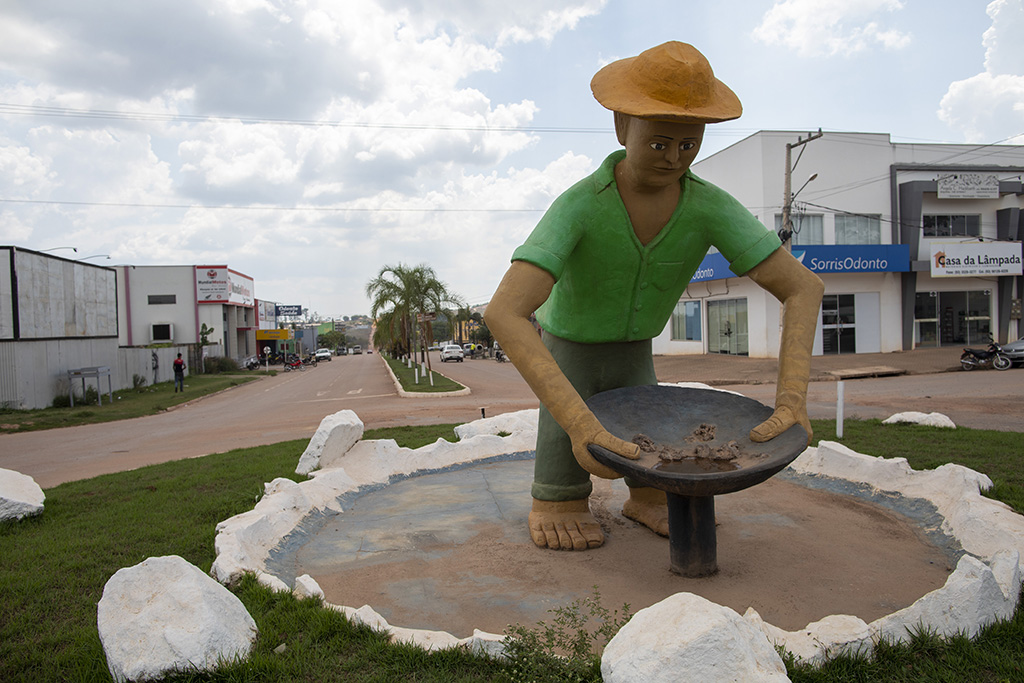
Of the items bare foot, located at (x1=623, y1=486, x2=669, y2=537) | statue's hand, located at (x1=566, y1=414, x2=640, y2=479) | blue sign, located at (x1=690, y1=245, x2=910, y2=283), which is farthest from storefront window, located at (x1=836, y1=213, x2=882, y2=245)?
statue's hand, located at (x1=566, y1=414, x2=640, y2=479)

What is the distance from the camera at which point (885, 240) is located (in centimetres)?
2077

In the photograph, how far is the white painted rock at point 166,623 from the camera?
7.20ft

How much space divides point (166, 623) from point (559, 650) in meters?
1.38

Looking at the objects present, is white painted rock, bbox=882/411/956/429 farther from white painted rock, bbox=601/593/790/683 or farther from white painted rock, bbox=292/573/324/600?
white painted rock, bbox=292/573/324/600

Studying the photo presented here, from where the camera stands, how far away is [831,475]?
487 centimetres

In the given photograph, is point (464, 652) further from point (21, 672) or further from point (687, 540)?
point (21, 672)

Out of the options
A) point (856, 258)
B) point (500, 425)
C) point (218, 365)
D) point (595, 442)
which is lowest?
point (218, 365)

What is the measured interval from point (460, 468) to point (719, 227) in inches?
125

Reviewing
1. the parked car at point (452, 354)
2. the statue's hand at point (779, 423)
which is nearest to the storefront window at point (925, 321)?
the statue's hand at point (779, 423)

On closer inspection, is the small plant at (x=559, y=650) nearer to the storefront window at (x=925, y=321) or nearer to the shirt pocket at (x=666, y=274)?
the shirt pocket at (x=666, y=274)

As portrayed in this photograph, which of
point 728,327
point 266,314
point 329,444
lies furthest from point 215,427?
point 266,314

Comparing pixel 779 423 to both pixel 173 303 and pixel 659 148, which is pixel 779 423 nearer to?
pixel 659 148

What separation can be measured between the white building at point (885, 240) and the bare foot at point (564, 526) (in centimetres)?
1664

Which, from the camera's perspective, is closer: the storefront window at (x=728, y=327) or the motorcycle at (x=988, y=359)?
the motorcycle at (x=988, y=359)
